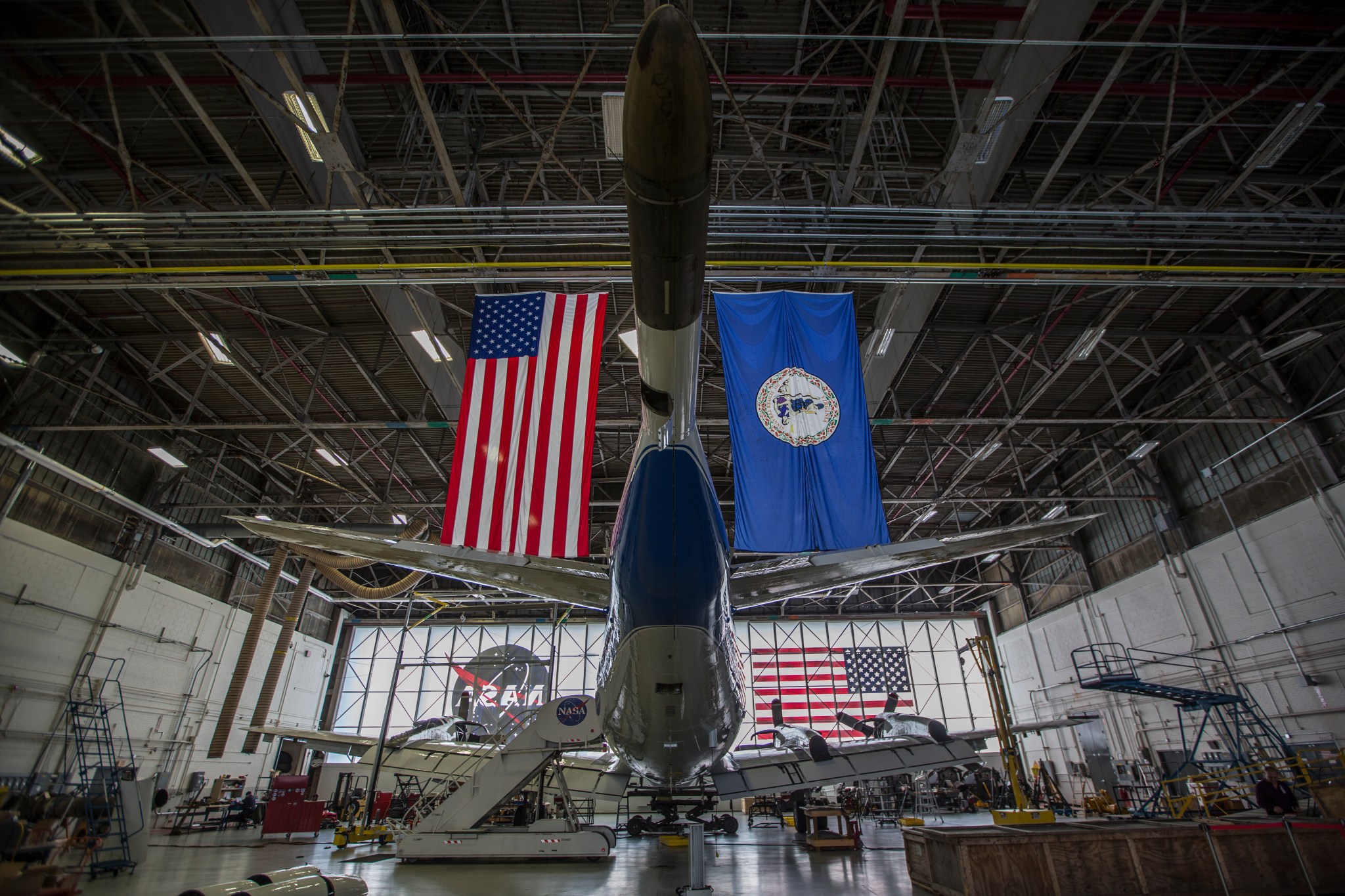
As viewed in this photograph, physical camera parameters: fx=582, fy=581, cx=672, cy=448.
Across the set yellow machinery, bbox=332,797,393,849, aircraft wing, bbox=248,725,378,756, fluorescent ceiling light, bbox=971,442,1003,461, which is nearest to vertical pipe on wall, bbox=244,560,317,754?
aircraft wing, bbox=248,725,378,756

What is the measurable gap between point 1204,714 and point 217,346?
117 ft

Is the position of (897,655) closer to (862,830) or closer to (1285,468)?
(862,830)

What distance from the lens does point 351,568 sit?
90.0 feet

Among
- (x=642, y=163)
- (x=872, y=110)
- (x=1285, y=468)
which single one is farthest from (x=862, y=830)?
(x=642, y=163)

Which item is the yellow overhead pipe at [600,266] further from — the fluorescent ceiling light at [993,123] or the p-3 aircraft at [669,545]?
the p-3 aircraft at [669,545]

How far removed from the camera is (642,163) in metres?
2.89

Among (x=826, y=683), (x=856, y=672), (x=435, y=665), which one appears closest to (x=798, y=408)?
(x=856, y=672)

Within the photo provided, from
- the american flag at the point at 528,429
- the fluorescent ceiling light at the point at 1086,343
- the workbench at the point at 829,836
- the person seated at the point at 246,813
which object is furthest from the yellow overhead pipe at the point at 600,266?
the person seated at the point at 246,813

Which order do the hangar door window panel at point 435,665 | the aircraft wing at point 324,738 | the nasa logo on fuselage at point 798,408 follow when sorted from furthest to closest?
the hangar door window panel at point 435,665
the aircraft wing at point 324,738
the nasa logo on fuselage at point 798,408

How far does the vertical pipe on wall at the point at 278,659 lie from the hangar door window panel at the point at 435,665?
8.80m

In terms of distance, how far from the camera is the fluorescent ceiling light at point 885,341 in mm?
15227

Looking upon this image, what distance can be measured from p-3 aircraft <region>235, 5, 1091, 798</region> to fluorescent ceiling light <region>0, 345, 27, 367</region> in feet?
38.7

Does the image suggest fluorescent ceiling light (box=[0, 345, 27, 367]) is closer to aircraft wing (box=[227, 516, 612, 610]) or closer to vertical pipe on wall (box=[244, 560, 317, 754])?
aircraft wing (box=[227, 516, 612, 610])

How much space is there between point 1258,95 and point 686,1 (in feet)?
38.3
